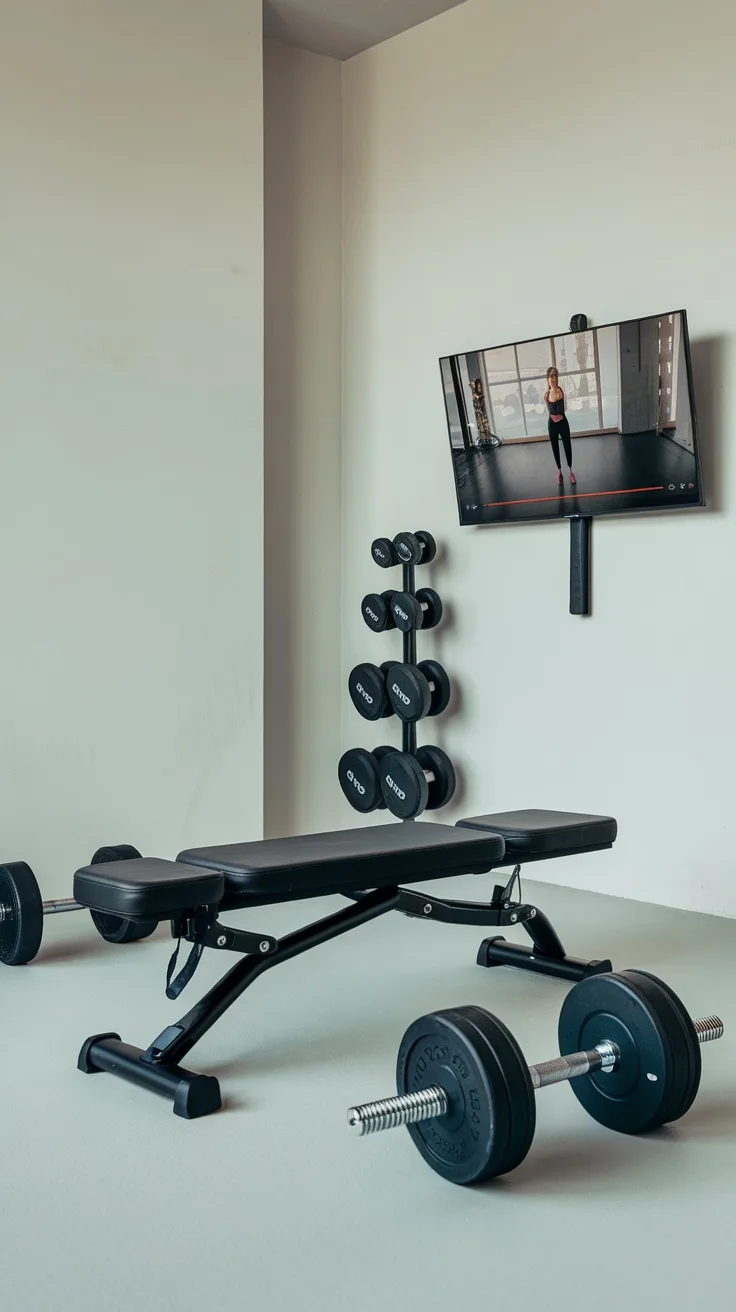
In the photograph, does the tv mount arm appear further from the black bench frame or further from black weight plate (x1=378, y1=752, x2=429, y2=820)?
the black bench frame

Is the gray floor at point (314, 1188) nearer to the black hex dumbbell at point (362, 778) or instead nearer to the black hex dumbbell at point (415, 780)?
the black hex dumbbell at point (415, 780)

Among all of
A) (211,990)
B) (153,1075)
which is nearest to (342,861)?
(211,990)

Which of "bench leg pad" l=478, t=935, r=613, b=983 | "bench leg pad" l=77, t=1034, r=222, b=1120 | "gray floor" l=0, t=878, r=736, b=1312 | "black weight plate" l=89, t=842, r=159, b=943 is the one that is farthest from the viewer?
"black weight plate" l=89, t=842, r=159, b=943

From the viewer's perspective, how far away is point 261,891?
8.07 feet

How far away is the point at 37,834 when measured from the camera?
3.96 m

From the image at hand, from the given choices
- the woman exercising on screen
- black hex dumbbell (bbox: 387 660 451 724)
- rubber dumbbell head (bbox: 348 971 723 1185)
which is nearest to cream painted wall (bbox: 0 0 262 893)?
black hex dumbbell (bbox: 387 660 451 724)

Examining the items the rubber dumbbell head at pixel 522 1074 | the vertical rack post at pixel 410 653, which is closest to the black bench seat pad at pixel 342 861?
the rubber dumbbell head at pixel 522 1074

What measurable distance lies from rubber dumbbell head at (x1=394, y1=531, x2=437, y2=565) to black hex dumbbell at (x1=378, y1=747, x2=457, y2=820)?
727 millimetres

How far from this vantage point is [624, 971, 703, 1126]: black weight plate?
6.68 ft

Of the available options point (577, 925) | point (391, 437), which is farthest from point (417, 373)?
point (577, 925)

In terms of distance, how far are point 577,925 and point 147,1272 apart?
228cm

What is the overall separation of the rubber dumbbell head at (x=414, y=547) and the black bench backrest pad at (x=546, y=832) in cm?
156

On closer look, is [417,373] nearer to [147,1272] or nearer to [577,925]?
[577,925]

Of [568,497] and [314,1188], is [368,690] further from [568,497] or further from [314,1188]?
[314,1188]
